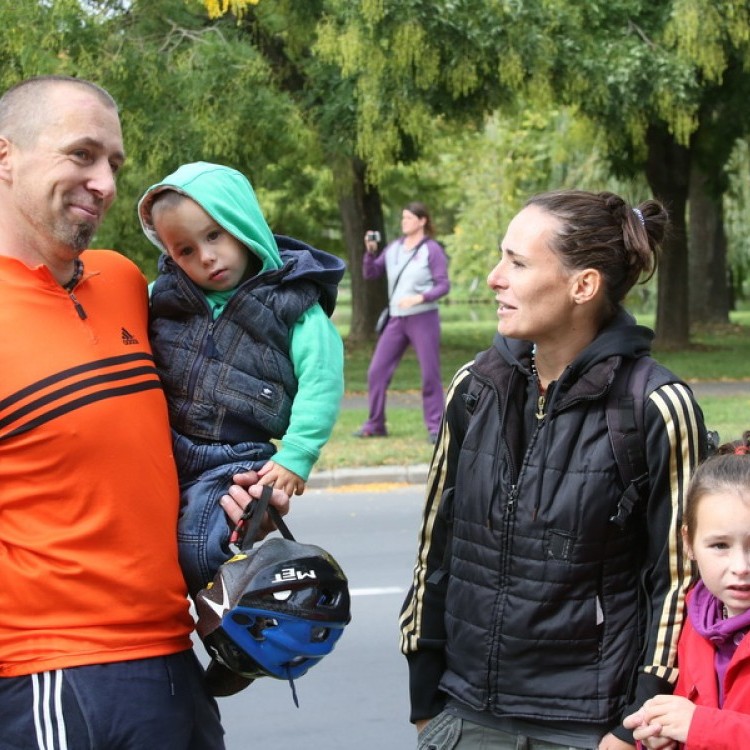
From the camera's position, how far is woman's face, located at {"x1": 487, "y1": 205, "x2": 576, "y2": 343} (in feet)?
9.85

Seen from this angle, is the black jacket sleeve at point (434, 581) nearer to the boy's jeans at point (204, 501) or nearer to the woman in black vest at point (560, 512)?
the woman in black vest at point (560, 512)

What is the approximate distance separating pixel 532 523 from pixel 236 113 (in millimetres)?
13690

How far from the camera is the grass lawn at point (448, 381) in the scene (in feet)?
40.0

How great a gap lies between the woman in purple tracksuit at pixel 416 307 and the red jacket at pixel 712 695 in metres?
9.50

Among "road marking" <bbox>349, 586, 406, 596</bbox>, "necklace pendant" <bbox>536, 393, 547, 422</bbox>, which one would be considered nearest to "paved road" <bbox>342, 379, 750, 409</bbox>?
"road marking" <bbox>349, 586, 406, 596</bbox>

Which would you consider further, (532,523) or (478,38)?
(478,38)

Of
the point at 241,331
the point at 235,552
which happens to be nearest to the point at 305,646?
the point at 235,552

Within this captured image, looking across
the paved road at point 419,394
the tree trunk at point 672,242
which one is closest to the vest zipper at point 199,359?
the paved road at point 419,394

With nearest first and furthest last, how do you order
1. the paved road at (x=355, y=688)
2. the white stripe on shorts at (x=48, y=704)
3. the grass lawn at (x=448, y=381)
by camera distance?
the white stripe on shorts at (x=48, y=704)
the paved road at (x=355, y=688)
the grass lawn at (x=448, y=381)

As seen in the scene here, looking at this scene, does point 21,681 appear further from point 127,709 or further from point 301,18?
point 301,18

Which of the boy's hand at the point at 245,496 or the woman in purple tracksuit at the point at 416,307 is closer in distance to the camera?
the boy's hand at the point at 245,496

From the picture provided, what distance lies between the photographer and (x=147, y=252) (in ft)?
62.7

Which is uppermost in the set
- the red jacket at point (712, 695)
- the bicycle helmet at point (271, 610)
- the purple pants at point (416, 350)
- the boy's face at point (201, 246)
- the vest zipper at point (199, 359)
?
the boy's face at point (201, 246)

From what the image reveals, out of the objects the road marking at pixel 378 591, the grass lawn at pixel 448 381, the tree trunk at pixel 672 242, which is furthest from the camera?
the tree trunk at pixel 672 242
